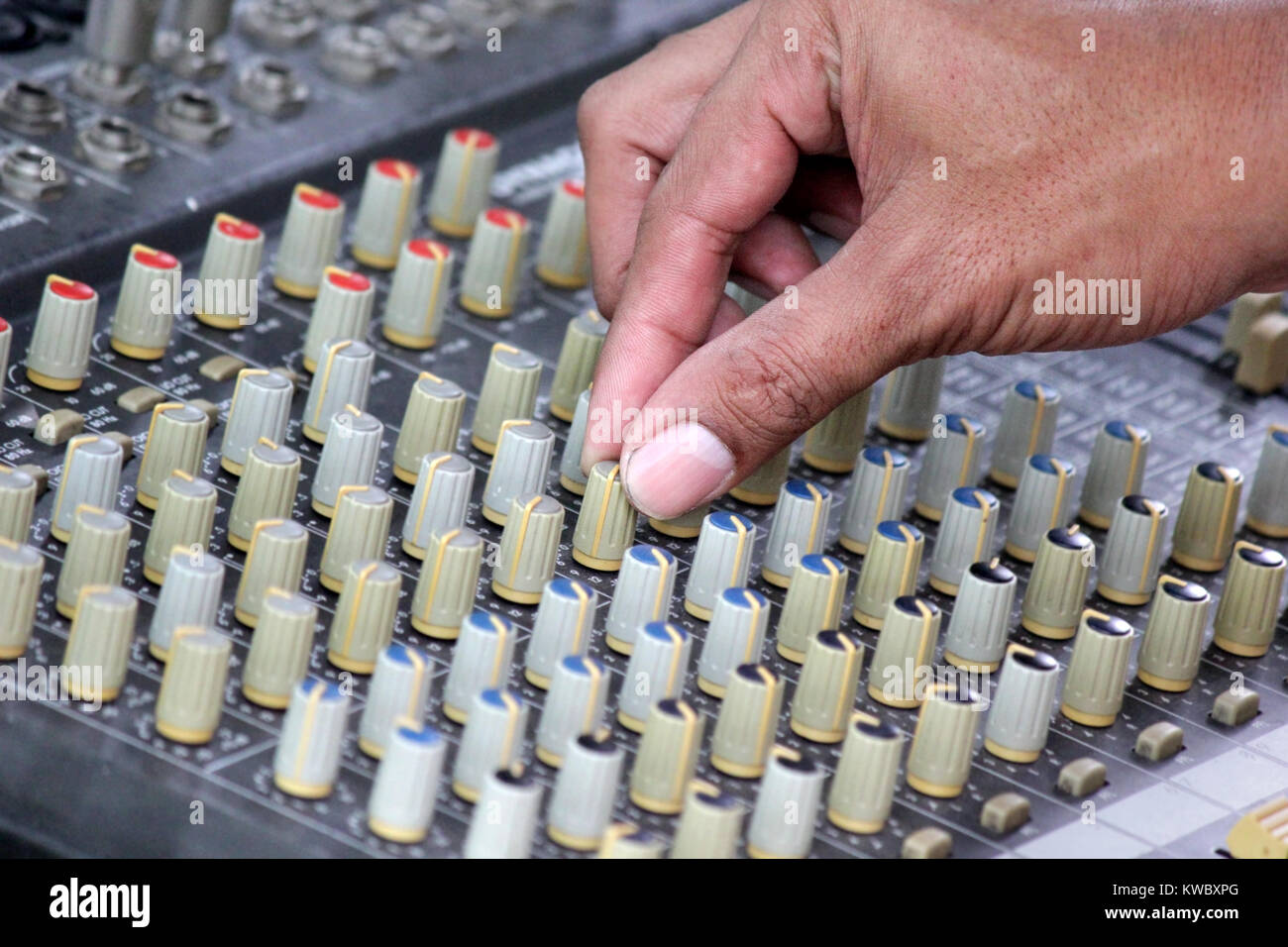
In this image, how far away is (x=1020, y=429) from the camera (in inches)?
115

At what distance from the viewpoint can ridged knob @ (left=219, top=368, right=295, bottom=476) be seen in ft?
8.34

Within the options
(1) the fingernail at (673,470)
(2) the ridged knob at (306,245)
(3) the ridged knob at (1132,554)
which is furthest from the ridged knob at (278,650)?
(3) the ridged knob at (1132,554)

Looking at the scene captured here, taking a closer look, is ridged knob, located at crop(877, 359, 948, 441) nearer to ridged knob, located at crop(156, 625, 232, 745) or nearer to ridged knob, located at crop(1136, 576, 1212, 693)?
ridged knob, located at crop(1136, 576, 1212, 693)

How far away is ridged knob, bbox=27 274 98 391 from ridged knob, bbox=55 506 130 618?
482 mm

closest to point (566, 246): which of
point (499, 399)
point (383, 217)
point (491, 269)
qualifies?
point (491, 269)

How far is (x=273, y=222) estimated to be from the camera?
3.22 m

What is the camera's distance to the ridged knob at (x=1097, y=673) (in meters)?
2.37

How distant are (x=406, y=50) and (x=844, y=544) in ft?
5.11

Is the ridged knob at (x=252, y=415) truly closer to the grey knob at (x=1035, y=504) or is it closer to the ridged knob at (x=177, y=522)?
the ridged knob at (x=177, y=522)

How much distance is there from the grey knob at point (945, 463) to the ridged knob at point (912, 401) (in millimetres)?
154

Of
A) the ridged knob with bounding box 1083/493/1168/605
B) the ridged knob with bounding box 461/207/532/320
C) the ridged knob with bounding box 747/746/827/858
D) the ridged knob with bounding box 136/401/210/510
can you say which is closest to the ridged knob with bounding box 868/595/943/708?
the ridged knob with bounding box 747/746/827/858

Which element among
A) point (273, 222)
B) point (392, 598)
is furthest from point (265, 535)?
point (273, 222)

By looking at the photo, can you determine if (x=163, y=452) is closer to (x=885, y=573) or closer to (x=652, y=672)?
(x=652, y=672)
